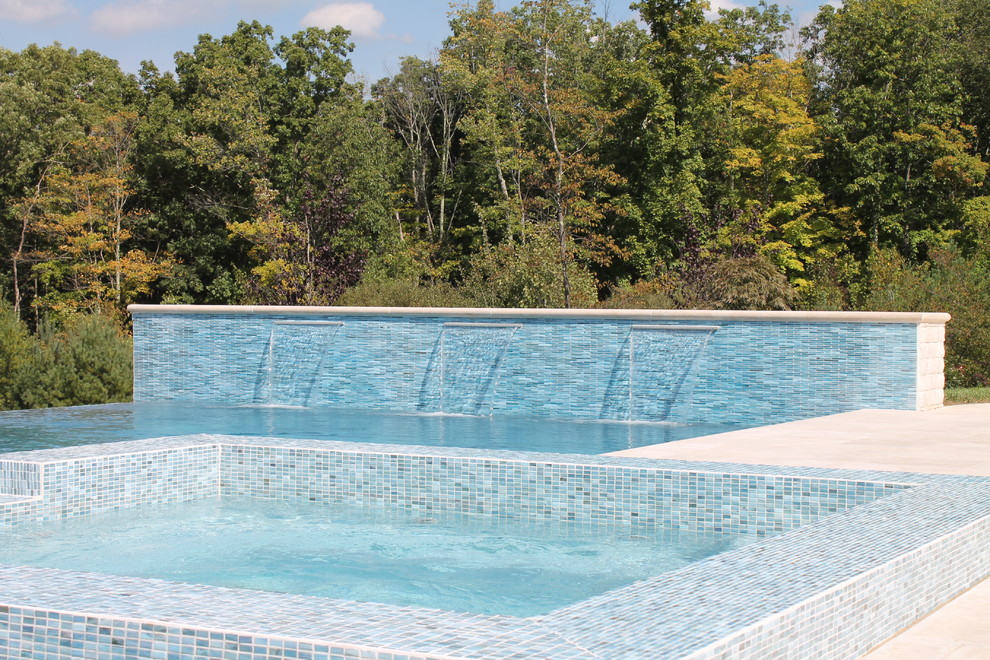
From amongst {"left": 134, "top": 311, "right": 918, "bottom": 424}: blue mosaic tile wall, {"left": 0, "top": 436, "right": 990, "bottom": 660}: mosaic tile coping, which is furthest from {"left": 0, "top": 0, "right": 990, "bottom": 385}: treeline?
{"left": 0, "top": 436, "right": 990, "bottom": 660}: mosaic tile coping

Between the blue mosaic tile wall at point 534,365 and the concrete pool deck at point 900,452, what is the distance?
1084 mm

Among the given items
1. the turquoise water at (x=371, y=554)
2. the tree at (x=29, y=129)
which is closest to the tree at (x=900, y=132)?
the tree at (x=29, y=129)

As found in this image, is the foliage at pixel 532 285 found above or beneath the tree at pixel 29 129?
beneath

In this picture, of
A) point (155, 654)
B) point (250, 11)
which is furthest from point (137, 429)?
point (250, 11)

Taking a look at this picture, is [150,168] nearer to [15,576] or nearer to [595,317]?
[595,317]

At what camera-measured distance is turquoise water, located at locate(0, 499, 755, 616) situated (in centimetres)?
554

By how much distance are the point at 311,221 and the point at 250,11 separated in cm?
759

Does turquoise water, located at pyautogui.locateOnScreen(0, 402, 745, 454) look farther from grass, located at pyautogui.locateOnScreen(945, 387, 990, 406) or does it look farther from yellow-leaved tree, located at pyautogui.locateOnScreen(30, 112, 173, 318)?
yellow-leaved tree, located at pyautogui.locateOnScreen(30, 112, 173, 318)

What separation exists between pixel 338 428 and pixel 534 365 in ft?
9.47

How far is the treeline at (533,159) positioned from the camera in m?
27.9

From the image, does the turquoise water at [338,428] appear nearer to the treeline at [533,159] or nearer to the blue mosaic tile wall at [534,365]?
the blue mosaic tile wall at [534,365]

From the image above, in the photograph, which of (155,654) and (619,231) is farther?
(619,231)

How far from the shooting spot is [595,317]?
1297 cm

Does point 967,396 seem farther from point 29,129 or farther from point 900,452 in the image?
point 29,129
